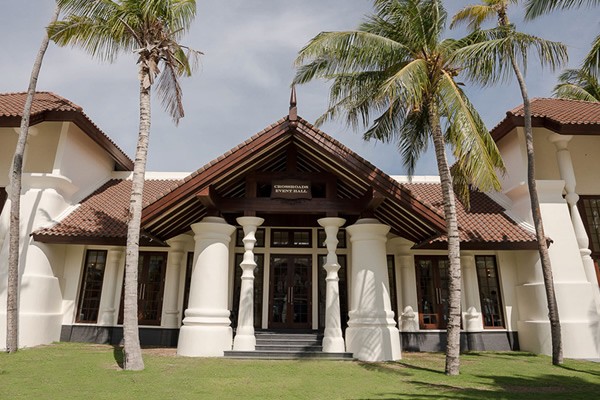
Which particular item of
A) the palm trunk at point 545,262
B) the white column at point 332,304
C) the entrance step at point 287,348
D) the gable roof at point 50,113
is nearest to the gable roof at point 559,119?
the palm trunk at point 545,262

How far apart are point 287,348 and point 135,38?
8.50 metres

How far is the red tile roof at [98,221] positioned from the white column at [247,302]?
225cm

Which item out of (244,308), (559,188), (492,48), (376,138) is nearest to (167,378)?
(244,308)

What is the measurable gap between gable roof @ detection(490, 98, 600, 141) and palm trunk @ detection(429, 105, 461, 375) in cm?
496

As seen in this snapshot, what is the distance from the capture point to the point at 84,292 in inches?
492

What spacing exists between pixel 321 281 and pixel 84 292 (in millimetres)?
7674

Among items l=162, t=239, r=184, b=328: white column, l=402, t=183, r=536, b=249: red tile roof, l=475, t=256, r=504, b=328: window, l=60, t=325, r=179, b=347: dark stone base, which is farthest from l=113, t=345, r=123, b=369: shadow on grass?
l=475, t=256, r=504, b=328: window

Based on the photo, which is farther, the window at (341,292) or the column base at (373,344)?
the window at (341,292)

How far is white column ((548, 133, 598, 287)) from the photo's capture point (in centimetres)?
1183

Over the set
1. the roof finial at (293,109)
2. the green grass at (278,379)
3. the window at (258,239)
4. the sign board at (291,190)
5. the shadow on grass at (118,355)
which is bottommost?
the green grass at (278,379)

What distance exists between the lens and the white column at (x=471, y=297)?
479 inches

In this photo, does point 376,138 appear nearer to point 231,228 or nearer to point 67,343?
point 231,228

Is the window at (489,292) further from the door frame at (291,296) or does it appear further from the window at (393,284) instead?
the door frame at (291,296)

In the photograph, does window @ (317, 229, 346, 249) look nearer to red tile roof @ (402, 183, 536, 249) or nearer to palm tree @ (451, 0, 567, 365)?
red tile roof @ (402, 183, 536, 249)
